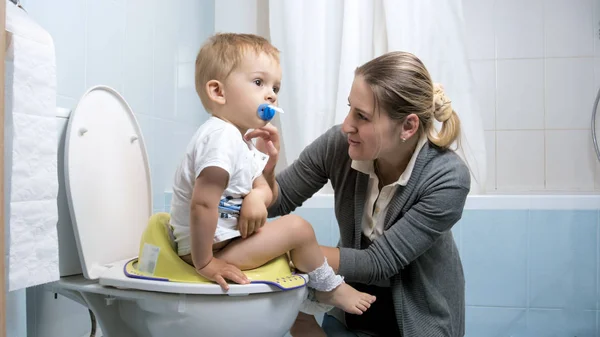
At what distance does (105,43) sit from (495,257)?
125 centimetres

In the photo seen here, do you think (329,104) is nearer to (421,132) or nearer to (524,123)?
(421,132)

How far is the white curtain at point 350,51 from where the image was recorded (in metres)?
1.86

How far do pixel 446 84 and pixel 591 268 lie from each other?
27.8 inches

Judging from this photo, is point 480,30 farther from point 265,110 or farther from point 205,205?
point 205,205

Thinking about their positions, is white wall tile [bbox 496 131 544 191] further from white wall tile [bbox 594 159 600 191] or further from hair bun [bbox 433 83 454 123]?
hair bun [bbox 433 83 454 123]

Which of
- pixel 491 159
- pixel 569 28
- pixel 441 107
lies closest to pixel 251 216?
pixel 441 107

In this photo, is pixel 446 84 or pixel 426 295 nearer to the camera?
pixel 426 295

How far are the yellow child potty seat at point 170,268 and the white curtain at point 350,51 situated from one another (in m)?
0.87

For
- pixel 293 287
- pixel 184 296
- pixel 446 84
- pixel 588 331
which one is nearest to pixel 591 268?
pixel 588 331

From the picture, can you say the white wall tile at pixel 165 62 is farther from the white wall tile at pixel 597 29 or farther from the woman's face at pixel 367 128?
the white wall tile at pixel 597 29

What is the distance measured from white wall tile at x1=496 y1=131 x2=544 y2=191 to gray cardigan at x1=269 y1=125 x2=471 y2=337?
115 centimetres

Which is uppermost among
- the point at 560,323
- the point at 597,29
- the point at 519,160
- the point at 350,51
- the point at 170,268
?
the point at 597,29

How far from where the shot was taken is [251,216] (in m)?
1.07

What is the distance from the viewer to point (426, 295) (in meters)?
1.31
